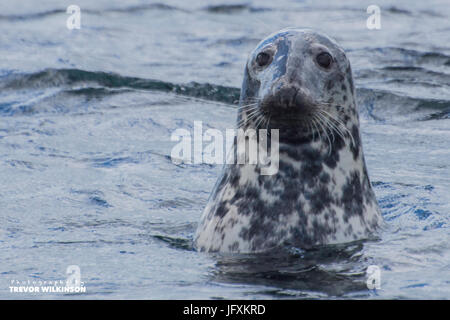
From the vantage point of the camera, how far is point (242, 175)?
6152mm

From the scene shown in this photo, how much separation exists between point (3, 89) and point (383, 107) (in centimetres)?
424

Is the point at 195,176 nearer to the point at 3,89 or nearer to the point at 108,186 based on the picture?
the point at 108,186

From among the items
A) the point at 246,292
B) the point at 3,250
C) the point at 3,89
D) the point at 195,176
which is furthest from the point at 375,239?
the point at 3,89

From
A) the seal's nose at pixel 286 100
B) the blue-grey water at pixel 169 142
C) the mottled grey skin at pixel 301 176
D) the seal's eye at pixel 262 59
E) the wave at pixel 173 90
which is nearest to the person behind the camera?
the seal's nose at pixel 286 100

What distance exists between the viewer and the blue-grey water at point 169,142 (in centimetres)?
576

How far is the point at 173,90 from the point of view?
12.1 metres

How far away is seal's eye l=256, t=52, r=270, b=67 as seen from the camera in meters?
6.08

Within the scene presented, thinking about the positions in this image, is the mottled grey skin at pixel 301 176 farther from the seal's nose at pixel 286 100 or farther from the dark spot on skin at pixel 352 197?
the seal's nose at pixel 286 100

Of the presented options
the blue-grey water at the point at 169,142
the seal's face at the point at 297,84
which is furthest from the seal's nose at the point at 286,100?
the blue-grey water at the point at 169,142

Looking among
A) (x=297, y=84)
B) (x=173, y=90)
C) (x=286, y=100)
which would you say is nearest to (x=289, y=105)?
(x=286, y=100)

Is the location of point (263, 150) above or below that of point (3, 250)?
above

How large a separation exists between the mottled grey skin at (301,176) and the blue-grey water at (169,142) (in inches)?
5.2

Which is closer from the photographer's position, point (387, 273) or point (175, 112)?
point (387, 273)
